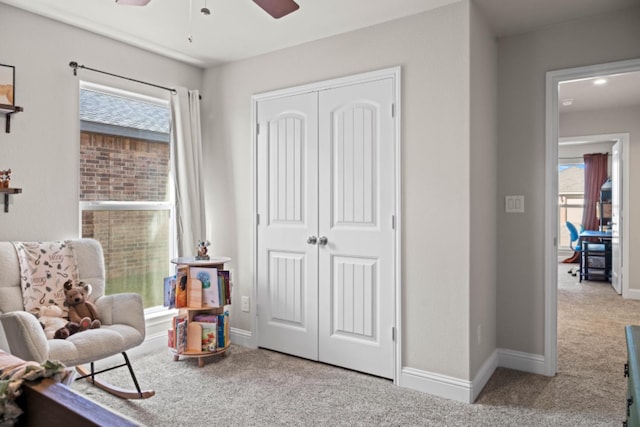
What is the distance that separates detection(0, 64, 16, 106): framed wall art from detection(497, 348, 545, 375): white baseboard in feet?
12.4

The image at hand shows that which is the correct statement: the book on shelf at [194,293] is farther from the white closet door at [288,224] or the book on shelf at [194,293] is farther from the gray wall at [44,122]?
the gray wall at [44,122]

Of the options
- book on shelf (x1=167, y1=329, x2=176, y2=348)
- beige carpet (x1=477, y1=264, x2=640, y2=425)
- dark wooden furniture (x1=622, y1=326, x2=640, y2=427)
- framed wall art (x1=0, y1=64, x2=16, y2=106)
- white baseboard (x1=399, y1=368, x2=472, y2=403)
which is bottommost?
beige carpet (x1=477, y1=264, x2=640, y2=425)

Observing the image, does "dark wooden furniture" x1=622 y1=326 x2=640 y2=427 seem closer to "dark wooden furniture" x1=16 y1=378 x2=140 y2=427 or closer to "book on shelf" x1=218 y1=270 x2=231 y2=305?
"dark wooden furniture" x1=16 y1=378 x2=140 y2=427

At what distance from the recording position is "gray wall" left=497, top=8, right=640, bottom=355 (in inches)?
121

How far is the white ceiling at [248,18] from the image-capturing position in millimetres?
2711

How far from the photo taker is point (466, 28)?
2.63m

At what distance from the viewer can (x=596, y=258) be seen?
22.4 feet

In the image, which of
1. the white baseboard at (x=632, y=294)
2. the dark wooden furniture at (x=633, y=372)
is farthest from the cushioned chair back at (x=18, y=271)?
the white baseboard at (x=632, y=294)

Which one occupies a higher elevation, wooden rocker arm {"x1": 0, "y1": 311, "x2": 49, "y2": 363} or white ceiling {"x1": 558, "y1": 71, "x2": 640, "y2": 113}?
white ceiling {"x1": 558, "y1": 71, "x2": 640, "y2": 113}

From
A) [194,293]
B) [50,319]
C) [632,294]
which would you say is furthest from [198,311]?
[632,294]

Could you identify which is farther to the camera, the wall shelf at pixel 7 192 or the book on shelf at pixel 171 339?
the book on shelf at pixel 171 339

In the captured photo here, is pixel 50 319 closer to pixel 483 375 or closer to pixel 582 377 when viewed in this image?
pixel 483 375

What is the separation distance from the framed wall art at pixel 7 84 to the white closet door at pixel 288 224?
1.69m

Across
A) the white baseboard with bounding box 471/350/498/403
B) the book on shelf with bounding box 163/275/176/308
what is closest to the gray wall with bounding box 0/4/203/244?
the book on shelf with bounding box 163/275/176/308
